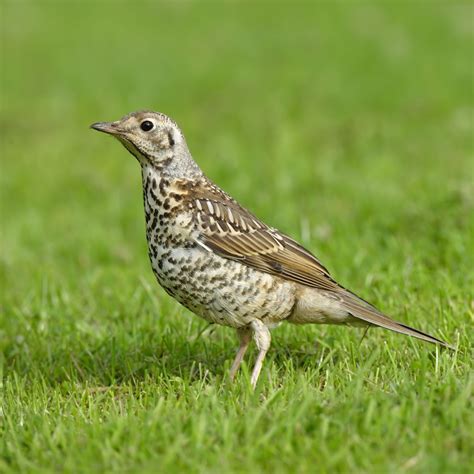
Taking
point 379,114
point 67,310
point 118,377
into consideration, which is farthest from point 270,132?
point 118,377

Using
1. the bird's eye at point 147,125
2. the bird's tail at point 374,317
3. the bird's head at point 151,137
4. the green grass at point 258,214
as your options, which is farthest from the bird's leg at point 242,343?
the bird's eye at point 147,125

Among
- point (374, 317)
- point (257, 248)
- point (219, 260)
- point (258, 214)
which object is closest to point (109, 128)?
point (219, 260)

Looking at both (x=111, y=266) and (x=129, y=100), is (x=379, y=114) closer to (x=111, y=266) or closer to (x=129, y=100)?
(x=129, y=100)

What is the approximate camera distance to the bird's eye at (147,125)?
5.60 m

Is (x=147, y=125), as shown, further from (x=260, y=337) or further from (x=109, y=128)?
(x=260, y=337)

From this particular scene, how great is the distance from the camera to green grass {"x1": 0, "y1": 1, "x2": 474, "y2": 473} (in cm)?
429

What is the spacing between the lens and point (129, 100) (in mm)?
14734

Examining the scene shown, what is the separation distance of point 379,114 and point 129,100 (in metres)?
4.10

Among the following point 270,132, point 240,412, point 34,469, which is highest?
point 270,132

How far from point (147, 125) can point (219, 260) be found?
3.09ft

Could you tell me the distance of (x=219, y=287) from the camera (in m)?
5.39

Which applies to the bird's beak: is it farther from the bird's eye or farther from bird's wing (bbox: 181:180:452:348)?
bird's wing (bbox: 181:180:452:348)

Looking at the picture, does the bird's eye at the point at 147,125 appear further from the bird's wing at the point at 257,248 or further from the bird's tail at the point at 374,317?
the bird's tail at the point at 374,317

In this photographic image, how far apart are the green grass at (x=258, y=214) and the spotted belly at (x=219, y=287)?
34cm
